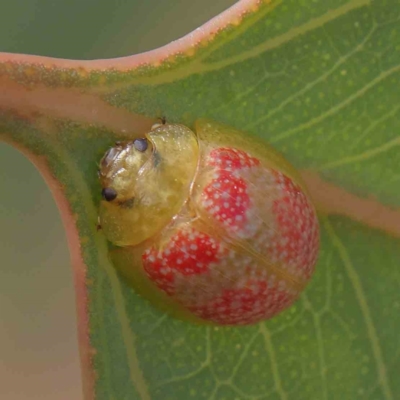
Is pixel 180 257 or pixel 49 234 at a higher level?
pixel 49 234

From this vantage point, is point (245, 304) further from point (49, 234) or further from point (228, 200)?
point (49, 234)

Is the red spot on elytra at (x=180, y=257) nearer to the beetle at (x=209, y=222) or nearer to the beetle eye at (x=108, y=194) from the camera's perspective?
the beetle at (x=209, y=222)

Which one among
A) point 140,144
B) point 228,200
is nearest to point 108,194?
point 140,144

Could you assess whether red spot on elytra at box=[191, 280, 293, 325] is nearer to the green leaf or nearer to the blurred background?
the green leaf

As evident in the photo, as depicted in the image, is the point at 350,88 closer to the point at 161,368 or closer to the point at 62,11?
the point at 161,368

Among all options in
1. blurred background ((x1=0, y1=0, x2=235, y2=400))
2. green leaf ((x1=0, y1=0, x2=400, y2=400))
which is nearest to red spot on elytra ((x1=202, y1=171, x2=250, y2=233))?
green leaf ((x1=0, y1=0, x2=400, y2=400))

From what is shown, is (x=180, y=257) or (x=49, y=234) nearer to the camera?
(x=180, y=257)

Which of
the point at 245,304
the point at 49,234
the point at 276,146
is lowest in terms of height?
the point at 245,304
